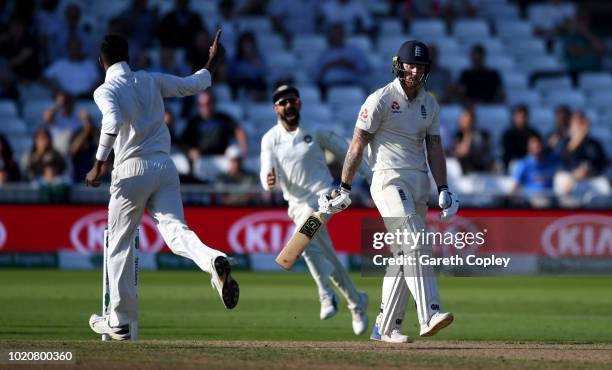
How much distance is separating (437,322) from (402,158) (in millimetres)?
1202

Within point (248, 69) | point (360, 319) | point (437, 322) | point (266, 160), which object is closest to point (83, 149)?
point (248, 69)

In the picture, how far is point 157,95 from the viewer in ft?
28.0

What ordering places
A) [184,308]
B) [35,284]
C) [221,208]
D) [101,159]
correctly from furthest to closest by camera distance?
[221,208] < [35,284] < [184,308] < [101,159]

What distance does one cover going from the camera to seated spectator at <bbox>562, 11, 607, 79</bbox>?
2070cm

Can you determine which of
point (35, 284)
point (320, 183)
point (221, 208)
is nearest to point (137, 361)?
point (320, 183)

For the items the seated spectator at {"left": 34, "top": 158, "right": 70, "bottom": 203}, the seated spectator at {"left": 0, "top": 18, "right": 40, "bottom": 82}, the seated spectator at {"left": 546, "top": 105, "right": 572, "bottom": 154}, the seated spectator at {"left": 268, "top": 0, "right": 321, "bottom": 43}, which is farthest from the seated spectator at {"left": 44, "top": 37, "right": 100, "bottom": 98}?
the seated spectator at {"left": 546, "top": 105, "right": 572, "bottom": 154}

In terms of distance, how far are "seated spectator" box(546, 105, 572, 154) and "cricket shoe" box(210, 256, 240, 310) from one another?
10.1 m

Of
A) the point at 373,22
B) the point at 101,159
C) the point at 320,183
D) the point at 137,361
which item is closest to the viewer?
the point at 137,361

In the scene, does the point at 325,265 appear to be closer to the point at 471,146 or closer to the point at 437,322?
the point at 437,322

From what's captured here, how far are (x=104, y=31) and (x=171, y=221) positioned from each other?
10.5m

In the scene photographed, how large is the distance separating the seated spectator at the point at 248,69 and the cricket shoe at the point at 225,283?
10.2 metres

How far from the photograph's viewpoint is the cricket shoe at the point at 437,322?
25.9ft

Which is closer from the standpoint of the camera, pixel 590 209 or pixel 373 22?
pixel 590 209

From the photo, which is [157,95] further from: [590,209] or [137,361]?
[590,209]
